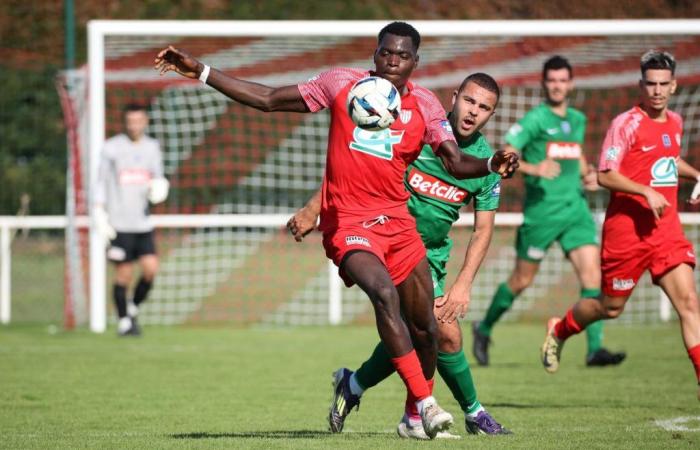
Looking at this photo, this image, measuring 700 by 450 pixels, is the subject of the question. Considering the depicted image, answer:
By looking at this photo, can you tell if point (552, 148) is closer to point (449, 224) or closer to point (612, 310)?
point (612, 310)

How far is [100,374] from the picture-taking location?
35.5 feet

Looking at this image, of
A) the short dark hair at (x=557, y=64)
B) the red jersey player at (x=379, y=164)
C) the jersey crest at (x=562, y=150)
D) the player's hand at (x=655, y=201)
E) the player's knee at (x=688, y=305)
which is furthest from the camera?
the jersey crest at (x=562, y=150)

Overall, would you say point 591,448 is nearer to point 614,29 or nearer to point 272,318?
point 614,29

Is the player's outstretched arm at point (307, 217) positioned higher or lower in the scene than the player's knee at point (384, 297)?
higher

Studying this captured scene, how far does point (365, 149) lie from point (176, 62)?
1.12 m

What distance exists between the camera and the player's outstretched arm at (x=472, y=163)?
6.43 meters

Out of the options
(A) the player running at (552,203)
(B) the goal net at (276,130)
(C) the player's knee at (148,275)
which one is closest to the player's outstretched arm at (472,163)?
(A) the player running at (552,203)

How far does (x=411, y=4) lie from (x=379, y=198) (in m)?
18.7

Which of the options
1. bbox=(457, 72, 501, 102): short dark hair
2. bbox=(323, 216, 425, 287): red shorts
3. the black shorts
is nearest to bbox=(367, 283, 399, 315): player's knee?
bbox=(323, 216, 425, 287): red shorts

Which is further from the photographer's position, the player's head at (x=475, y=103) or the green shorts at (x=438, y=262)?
the green shorts at (x=438, y=262)

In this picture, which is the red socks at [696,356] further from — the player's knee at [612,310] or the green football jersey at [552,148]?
the green football jersey at [552,148]

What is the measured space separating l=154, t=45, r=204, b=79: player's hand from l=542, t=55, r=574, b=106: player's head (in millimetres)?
5677

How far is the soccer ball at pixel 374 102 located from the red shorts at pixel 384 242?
554 mm

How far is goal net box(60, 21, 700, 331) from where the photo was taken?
1477 cm
